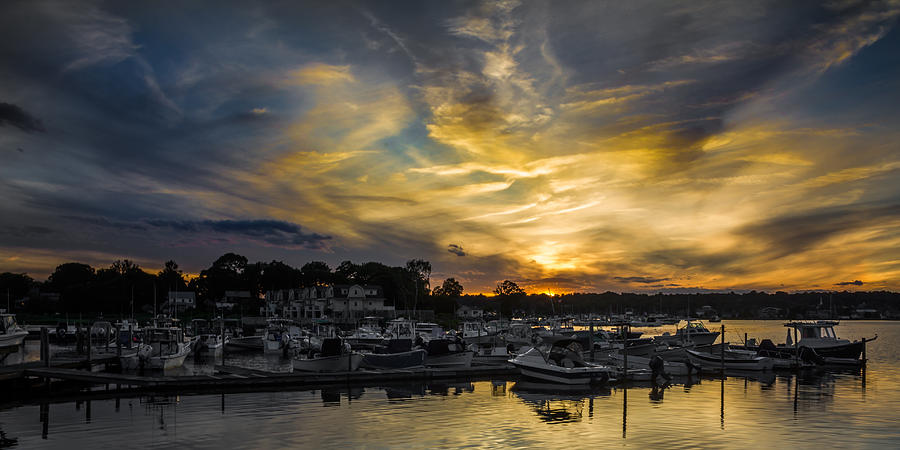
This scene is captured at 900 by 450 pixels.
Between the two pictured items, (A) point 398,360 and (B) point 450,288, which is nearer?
(A) point 398,360

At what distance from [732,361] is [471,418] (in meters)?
27.3

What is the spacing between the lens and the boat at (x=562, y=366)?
35156mm

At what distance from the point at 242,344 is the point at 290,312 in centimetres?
6955

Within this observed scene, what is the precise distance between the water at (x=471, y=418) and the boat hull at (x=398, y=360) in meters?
5.22

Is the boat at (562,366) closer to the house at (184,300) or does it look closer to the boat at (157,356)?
the boat at (157,356)

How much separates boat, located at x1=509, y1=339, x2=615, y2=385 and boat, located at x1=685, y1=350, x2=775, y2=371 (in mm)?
10988

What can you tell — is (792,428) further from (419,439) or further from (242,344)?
(242,344)

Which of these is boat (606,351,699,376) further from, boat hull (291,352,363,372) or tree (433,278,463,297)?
tree (433,278,463,297)

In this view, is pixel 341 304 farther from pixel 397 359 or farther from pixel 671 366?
pixel 671 366

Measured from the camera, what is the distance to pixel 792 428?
A: 24453 millimetres

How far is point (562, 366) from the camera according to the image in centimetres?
3662

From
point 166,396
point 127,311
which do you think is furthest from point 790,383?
point 127,311

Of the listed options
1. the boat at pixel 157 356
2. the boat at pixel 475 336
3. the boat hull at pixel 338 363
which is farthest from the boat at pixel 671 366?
the boat at pixel 157 356

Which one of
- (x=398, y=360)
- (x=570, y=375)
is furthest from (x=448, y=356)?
(x=570, y=375)
